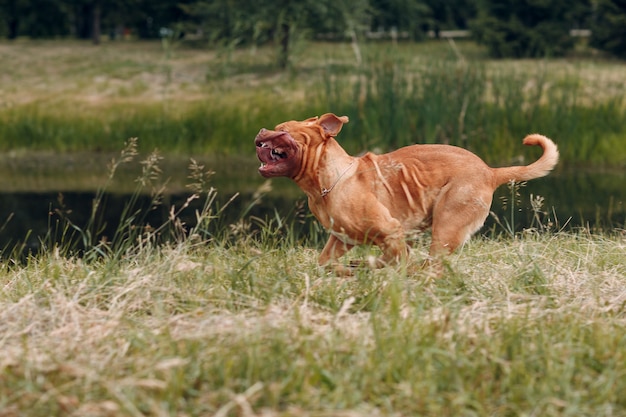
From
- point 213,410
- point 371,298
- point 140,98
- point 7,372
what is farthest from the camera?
point 140,98

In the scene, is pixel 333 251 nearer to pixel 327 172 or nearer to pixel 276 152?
pixel 327 172

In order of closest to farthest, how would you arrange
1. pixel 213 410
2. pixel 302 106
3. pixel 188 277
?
pixel 213 410 → pixel 188 277 → pixel 302 106

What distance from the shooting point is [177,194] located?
1116cm

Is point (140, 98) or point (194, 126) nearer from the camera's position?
point (194, 126)

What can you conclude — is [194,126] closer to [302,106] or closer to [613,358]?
[302,106]

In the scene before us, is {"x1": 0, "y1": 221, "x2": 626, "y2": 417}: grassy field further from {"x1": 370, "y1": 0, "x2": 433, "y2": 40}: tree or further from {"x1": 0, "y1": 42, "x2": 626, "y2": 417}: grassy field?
{"x1": 370, "y1": 0, "x2": 433, "y2": 40}: tree

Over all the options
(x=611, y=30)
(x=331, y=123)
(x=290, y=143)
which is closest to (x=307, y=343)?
(x=290, y=143)

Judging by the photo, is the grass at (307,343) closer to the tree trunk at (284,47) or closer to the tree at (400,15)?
the tree trunk at (284,47)

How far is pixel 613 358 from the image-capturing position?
3.83 metres

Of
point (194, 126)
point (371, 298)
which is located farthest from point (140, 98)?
point (371, 298)

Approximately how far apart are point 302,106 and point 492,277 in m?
8.83

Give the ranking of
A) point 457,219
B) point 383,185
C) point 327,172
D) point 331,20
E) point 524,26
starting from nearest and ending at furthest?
point 327,172, point 457,219, point 383,185, point 331,20, point 524,26

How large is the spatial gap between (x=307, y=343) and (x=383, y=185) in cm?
163

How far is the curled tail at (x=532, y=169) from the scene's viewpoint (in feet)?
17.8
